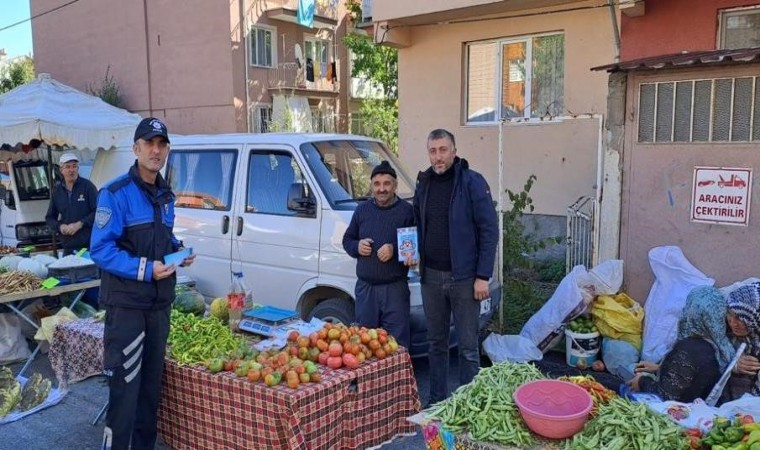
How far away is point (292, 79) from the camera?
2239 centimetres

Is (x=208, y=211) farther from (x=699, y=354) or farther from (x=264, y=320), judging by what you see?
(x=699, y=354)

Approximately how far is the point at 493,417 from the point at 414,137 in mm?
9014

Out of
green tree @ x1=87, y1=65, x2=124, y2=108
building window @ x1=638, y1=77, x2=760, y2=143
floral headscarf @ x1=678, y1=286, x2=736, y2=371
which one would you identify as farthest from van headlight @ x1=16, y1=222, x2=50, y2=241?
green tree @ x1=87, y1=65, x2=124, y2=108

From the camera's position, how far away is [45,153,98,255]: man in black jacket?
268 inches

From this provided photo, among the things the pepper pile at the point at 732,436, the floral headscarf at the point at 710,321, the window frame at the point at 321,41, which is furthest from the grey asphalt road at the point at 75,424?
the window frame at the point at 321,41

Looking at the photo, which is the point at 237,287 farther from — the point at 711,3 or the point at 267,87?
the point at 267,87

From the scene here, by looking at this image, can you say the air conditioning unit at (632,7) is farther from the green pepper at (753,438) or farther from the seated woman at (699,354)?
the green pepper at (753,438)

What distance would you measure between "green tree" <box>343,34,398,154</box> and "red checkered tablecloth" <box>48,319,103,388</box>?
14607mm

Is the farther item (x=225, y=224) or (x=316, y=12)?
(x=316, y=12)

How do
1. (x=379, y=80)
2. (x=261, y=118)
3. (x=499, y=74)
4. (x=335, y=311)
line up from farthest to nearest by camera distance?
(x=261, y=118) < (x=379, y=80) < (x=499, y=74) < (x=335, y=311)

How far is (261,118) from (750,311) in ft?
61.7

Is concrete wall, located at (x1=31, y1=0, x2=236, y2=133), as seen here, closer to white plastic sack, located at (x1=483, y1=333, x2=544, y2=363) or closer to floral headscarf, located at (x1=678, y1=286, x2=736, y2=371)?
white plastic sack, located at (x1=483, y1=333, x2=544, y2=363)

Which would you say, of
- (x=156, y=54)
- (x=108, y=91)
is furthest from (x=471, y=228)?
(x=108, y=91)

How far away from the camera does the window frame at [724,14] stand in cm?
794
